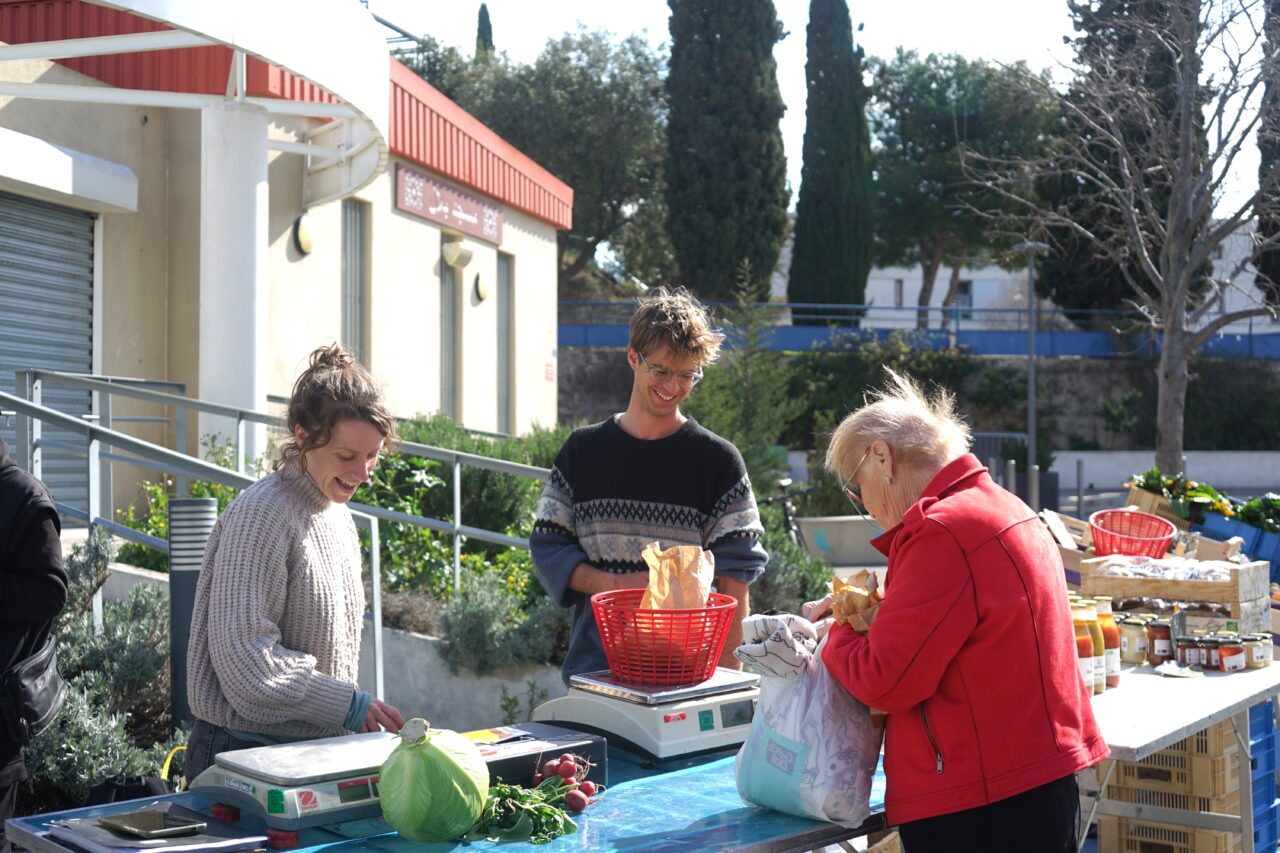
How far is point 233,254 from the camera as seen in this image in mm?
9703

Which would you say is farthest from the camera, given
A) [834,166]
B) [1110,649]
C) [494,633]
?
[834,166]

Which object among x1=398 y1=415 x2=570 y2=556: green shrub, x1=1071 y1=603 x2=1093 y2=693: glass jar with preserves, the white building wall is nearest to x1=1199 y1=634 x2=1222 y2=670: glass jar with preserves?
x1=1071 y1=603 x2=1093 y2=693: glass jar with preserves

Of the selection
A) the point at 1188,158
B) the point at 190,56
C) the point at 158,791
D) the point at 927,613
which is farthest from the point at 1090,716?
the point at 1188,158

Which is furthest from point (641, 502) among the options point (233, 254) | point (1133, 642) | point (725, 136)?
point (725, 136)

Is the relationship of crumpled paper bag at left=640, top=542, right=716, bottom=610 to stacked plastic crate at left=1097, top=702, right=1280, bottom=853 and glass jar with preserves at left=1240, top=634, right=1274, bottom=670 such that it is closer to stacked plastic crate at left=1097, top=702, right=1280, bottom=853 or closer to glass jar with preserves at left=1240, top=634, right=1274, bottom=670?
stacked plastic crate at left=1097, top=702, right=1280, bottom=853

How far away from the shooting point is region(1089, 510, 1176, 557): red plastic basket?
616 centimetres

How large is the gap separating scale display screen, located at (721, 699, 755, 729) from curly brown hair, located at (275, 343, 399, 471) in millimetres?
→ 1141

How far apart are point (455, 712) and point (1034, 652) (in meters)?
5.82

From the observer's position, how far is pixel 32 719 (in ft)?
11.3

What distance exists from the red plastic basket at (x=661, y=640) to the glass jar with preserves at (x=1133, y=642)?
2.30 metres

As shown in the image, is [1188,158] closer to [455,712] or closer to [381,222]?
[381,222]

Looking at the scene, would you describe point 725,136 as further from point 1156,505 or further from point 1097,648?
point 1097,648

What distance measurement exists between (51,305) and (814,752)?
9.16 metres

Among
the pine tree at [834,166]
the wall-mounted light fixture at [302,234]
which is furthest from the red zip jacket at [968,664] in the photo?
the pine tree at [834,166]
